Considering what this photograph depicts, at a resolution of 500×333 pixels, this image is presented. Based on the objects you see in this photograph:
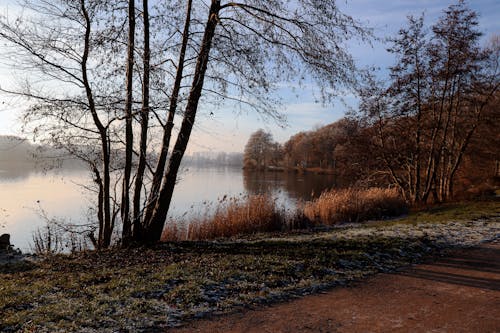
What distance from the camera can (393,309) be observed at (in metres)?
4.23

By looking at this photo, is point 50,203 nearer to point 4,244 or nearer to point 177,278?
point 4,244

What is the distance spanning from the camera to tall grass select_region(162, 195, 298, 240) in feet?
32.4

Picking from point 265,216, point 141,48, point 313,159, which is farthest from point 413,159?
point 313,159

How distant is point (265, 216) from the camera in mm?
10742

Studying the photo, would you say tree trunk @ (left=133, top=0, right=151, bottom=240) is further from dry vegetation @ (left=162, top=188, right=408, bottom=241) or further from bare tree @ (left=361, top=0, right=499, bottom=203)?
bare tree @ (left=361, top=0, right=499, bottom=203)

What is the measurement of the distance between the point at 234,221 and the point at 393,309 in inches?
253

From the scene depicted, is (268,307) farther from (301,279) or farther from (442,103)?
(442,103)

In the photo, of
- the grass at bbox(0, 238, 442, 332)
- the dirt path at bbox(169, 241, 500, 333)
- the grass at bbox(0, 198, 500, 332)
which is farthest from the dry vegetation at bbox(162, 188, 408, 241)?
the dirt path at bbox(169, 241, 500, 333)

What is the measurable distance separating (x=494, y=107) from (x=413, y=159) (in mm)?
Answer: 6577

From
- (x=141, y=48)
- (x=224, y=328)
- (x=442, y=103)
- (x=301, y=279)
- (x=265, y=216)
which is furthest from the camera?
(x=442, y=103)

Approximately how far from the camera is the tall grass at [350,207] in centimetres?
1241

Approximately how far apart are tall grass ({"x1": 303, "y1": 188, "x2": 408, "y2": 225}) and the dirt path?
22.1 ft

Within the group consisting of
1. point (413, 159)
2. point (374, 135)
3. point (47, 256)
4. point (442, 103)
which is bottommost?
point (47, 256)

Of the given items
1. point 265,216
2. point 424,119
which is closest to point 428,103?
point 424,119
